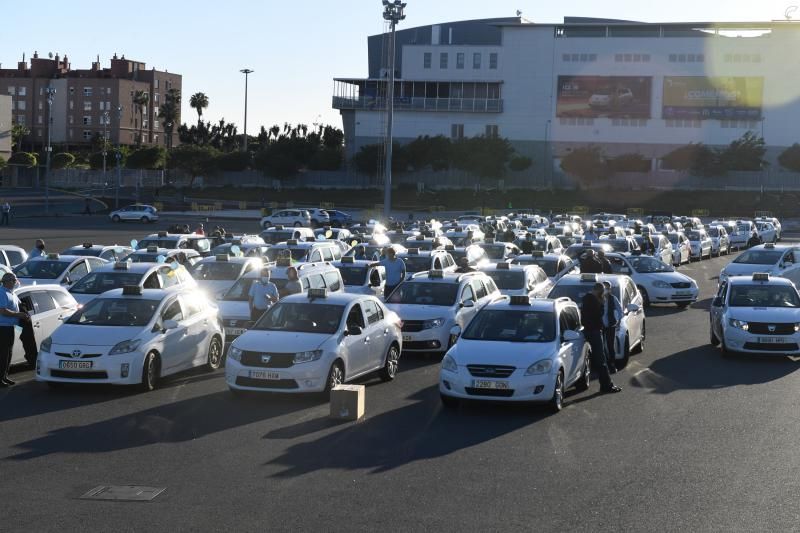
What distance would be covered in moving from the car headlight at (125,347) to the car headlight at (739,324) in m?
10.7

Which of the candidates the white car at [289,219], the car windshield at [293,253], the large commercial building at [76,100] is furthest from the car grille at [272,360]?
the large commercial building at [76,100]

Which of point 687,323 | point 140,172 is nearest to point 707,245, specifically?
point 687,323

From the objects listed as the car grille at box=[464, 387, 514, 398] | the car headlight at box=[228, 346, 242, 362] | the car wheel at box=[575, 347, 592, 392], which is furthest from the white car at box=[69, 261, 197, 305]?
the car grille at box=[464, 387, 514, 398]

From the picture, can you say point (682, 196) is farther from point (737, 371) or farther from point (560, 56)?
point (737, 371)

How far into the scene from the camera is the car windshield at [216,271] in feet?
78.1

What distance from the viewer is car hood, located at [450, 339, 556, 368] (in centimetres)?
1410

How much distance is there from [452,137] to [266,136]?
57158 millimetres

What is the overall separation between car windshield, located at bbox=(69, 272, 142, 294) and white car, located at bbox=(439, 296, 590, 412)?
8123 millimetres

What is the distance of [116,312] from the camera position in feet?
53.7

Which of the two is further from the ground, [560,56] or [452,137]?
[560,56]

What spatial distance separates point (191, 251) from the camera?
94.5ft

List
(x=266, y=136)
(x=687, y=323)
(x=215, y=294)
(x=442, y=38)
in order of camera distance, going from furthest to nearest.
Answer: (x=266, y=136), (x=442, y=38), (x=687, y=323), (x=215, y=294)

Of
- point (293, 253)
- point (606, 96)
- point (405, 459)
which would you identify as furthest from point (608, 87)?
point (405, 459)

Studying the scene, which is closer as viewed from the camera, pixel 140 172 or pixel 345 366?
pixel 345 366
